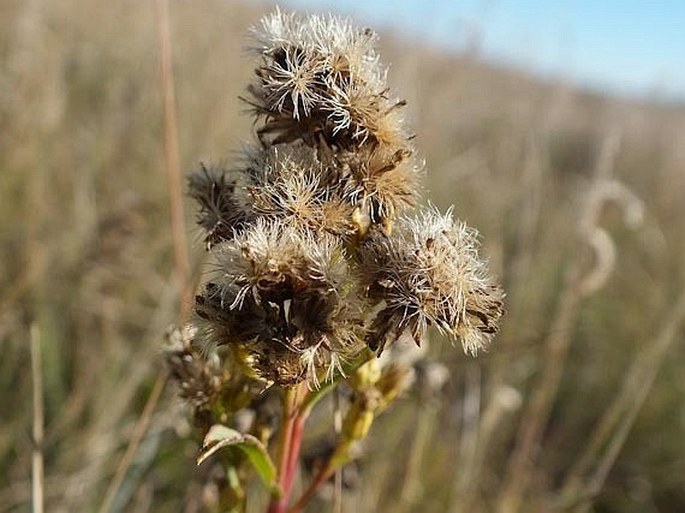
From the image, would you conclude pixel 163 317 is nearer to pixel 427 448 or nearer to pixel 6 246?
pixel 6 246

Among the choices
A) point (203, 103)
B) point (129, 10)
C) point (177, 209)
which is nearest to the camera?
point (177, 209)

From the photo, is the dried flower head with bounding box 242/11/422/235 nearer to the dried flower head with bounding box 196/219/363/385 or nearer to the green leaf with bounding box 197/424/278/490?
the dried flower head with bounding box 196/219/363/385

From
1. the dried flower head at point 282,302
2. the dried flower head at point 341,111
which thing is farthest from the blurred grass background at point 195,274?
the dried flower head at point 282,302

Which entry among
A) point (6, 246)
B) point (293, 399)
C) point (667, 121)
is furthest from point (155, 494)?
point (667, 121)

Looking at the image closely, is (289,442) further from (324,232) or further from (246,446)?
(324,232)

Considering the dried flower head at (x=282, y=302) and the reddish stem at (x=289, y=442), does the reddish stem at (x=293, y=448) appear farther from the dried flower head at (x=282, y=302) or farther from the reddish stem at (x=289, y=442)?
the dried flower head at (x=282, y=302)

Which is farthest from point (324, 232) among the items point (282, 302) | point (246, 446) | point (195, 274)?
point (195, 274)
